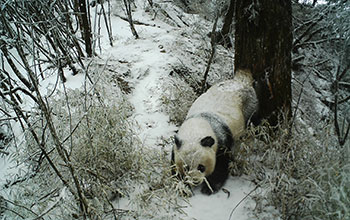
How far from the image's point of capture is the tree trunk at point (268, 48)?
3076 millimetres

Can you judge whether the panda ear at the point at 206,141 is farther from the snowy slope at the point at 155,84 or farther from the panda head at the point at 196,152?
the snowy slope at the point at 155,84

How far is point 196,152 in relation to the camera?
250cm

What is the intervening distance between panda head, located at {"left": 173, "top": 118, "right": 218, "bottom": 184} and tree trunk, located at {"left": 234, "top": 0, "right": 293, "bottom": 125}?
106cm

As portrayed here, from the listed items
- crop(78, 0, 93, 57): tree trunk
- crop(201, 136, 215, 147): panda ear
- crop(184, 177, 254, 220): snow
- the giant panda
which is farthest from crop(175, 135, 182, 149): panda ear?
crop(78, 0, 93, 57): tree trunk

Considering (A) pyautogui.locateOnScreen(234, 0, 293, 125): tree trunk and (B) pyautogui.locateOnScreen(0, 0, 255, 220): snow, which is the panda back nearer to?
(A) pyautogui.locateOnScreen(234, 0, 293, 125): tree trunk

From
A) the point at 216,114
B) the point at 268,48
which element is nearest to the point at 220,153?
the point at 216,114

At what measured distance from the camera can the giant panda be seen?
2520mm

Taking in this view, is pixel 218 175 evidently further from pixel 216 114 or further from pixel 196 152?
pixel 216 114

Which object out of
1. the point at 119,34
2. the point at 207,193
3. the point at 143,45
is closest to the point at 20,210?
the point at 207,193

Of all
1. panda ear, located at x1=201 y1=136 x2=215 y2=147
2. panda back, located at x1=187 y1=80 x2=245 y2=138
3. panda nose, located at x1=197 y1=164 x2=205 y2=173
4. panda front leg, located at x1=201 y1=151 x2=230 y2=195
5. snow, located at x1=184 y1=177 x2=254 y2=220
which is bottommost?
snow, located at x1=184 y1=177 x2=254 y2=220

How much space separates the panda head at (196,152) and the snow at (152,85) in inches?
10.9

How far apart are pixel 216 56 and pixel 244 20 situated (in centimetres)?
221

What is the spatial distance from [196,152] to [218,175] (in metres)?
0.40

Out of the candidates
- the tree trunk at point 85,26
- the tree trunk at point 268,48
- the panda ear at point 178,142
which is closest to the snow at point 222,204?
the panda ear at point 178,142
